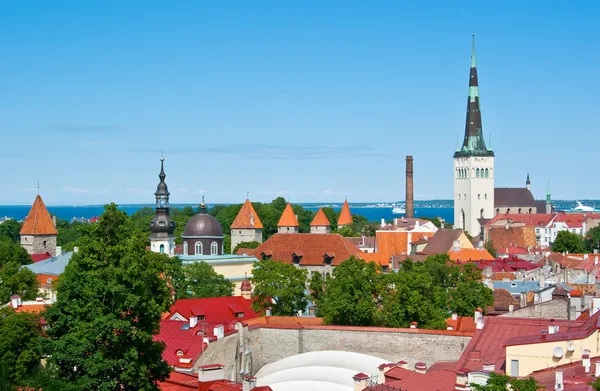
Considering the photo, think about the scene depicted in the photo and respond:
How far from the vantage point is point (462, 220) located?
16112 centimetres

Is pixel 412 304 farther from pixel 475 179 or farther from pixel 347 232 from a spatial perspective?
pixel 475 179

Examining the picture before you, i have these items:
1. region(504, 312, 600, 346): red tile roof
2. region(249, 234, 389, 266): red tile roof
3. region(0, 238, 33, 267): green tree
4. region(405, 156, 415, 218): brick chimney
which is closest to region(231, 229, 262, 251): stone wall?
region(249, 234, 389, 266): red tile roof

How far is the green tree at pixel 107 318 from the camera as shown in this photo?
32.0m

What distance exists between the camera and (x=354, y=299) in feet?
159

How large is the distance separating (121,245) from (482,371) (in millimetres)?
13184

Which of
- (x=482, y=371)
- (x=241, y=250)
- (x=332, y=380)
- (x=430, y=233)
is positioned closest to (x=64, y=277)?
(x=332, y=380)

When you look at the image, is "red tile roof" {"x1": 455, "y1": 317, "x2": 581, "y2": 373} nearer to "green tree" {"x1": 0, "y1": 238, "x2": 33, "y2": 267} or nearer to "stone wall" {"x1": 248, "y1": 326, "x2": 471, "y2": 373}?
"stone wall" {"x1": 248, "y1": 326, "x2": 471, "y2": 373}

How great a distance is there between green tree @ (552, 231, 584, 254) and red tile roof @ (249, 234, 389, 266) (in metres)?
33.9

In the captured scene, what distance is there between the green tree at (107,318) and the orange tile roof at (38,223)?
67880mm

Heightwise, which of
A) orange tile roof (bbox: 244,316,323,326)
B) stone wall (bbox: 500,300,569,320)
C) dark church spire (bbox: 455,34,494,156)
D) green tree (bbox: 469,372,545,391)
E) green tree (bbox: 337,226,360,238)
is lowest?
orange tile roof (bbox: 244,316,323,326)

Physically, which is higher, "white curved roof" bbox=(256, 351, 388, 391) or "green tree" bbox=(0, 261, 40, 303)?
"green tree" bbox=(0, 261, 40, 303)

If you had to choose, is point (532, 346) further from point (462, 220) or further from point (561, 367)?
point (462, 220)

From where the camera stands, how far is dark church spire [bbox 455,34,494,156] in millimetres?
153125

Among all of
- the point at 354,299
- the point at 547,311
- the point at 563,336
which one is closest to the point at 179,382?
the point at 563,336
